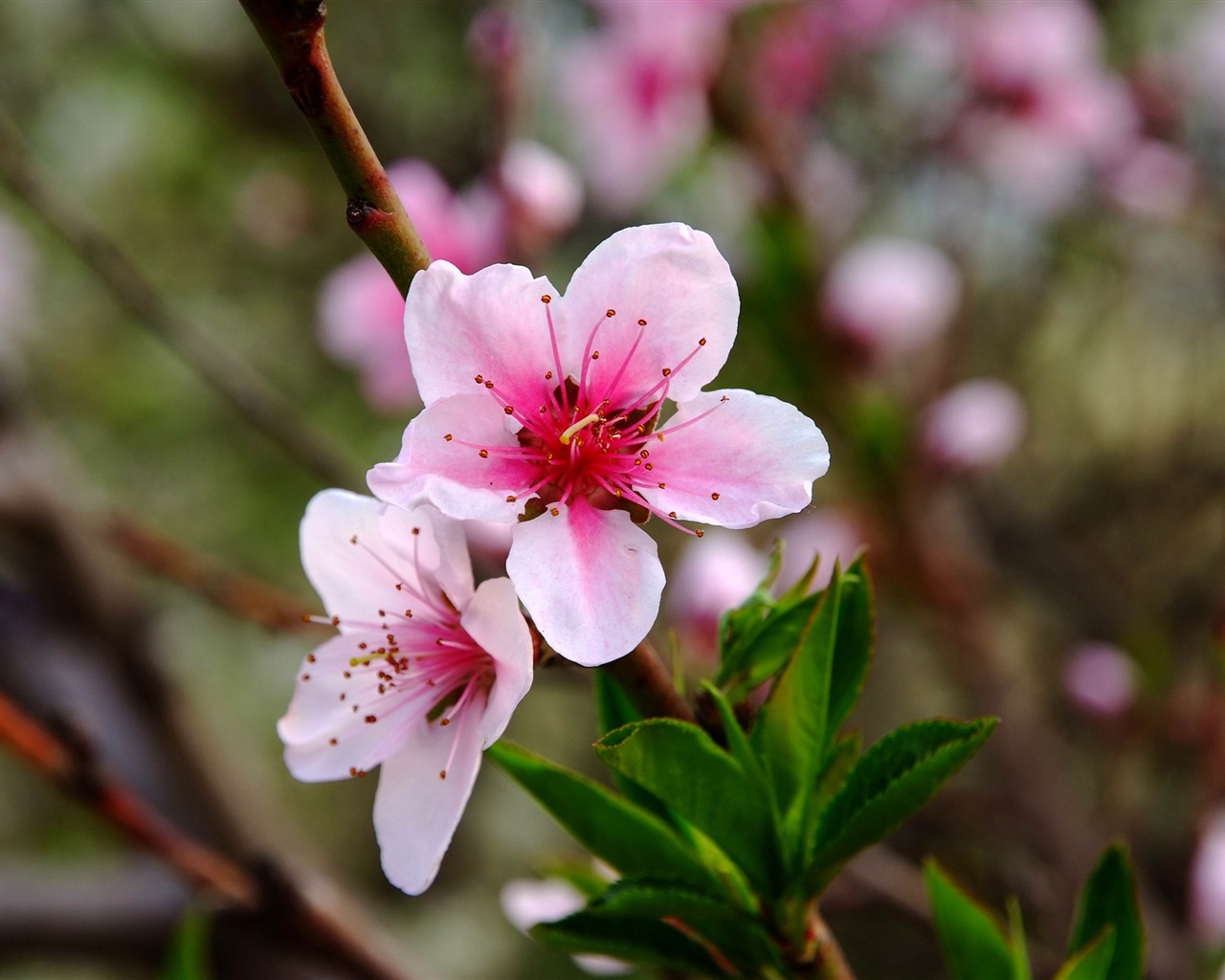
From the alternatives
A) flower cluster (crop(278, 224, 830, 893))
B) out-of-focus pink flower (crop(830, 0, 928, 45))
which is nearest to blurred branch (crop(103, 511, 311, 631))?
flower cluster (crop(278, 224, 830, 893))

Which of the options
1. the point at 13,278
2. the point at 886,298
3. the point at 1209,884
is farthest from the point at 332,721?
→ the point at 13,278

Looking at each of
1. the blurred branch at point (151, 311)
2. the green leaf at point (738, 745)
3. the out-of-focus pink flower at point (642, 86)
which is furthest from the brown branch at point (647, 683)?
the out-of-focus pink flower at point (642, 86)

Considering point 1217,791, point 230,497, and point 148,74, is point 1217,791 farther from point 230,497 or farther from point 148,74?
point 148,74

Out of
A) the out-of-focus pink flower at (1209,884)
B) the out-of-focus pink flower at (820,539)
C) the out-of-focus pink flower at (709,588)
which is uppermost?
the out-of-focus pink flower at (820,539)

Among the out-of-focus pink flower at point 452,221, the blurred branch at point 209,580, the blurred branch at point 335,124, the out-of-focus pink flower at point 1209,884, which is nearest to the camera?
the blurred branch at point 335,124

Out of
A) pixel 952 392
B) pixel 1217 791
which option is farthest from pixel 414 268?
pixel 952 392

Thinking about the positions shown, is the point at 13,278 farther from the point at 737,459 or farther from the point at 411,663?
the point at 737,459

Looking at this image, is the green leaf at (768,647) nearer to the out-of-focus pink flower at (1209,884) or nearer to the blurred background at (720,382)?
the blurred background at (720,382)
